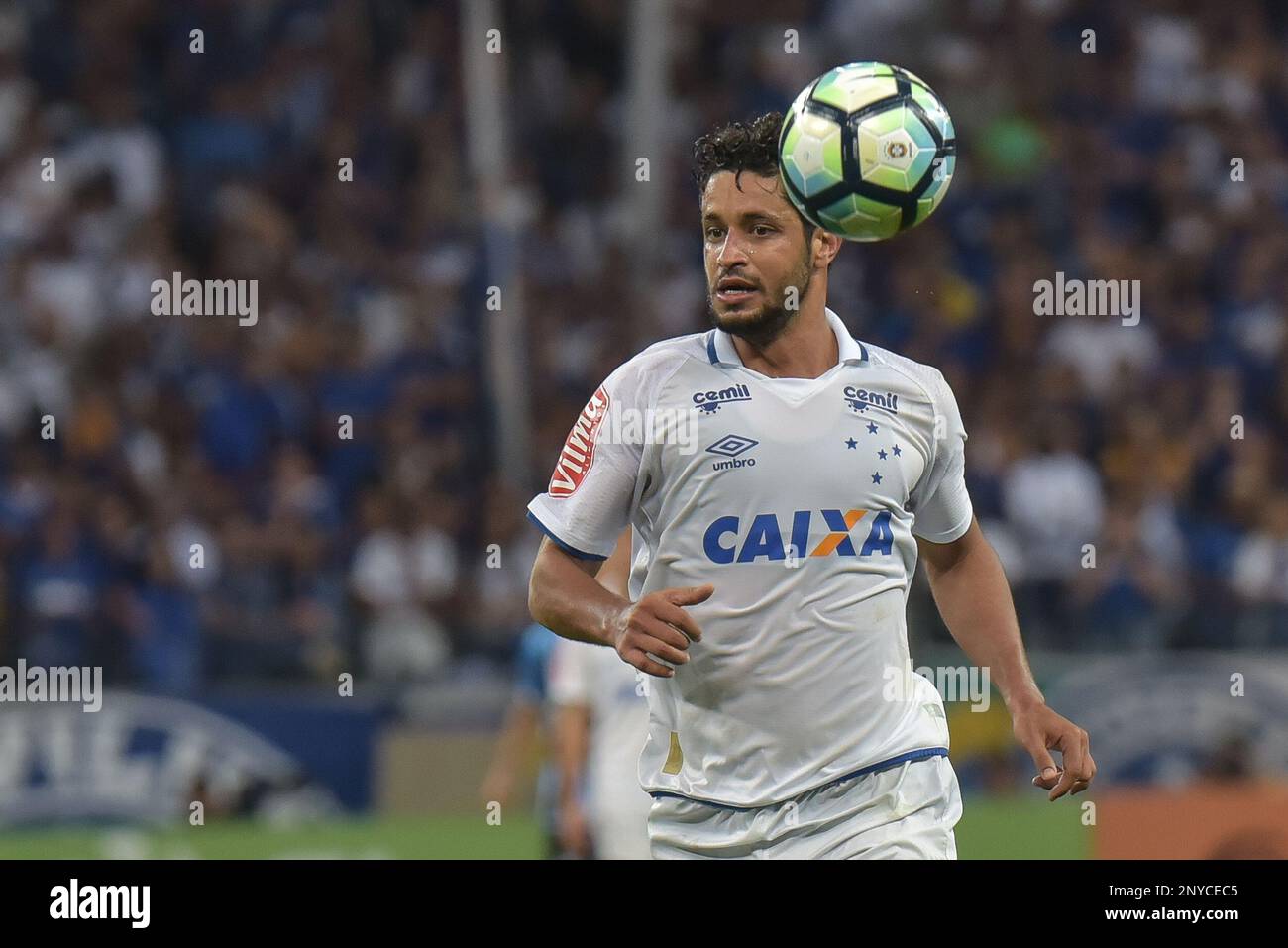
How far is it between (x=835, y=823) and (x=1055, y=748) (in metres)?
0.59

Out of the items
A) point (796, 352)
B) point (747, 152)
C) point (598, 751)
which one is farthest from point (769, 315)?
point (598, 751)

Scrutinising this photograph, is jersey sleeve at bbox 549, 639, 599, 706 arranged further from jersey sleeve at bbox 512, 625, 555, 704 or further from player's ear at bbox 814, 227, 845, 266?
player's ear at bbox 814, 227, 845, 266

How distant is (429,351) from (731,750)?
8380mm

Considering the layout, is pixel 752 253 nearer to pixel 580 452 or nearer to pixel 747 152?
pixel 747 152

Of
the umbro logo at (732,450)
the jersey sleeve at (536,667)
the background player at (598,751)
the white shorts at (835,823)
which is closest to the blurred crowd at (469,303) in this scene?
the jersey sleeve at (536,667)

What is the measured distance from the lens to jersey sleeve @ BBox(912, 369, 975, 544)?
210 inches

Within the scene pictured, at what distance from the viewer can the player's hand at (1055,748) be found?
4.95 meters

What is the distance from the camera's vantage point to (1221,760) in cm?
1162

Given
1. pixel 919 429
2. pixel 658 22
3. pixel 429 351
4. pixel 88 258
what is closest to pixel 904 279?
pixel 658 22

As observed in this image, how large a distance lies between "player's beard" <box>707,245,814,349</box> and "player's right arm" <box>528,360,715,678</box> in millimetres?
242

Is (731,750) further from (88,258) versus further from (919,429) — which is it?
(88,258)

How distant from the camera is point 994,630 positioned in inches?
213

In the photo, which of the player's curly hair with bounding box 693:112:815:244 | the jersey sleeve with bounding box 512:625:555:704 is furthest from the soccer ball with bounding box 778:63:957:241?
the jersey sleeve with bounding box 512:625:555:704

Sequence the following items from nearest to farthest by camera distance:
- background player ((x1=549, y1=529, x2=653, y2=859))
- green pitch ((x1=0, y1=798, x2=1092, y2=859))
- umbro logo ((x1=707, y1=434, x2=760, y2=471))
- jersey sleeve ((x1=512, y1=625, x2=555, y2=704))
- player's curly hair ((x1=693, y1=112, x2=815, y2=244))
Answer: umbro logo ((x1=707, y1=434, x2=760, y2=471)), player's curly hair ((x1=693, y1=112, x2=815, y2=244)), background player ((x1=549, y1=529, x2=653, y2=859)), jersey sleeve ((x1=512, y1=625, x2=555, y2=704)), green pitch ((x1=0, y1=798, x2=1092, y2=859))
